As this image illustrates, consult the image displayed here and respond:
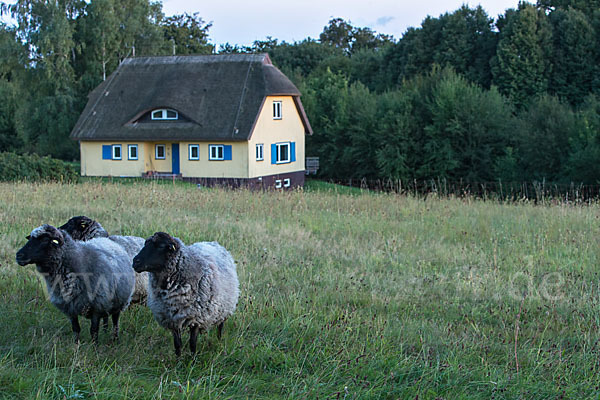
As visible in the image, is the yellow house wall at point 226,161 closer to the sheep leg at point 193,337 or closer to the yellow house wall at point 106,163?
the yellow house wall at point 106,163

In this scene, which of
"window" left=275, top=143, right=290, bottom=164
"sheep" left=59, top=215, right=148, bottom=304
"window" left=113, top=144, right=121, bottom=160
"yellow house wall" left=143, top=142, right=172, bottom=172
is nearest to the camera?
"sheep" left=59, top=215, right=148, bottom=304

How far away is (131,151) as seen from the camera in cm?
3994

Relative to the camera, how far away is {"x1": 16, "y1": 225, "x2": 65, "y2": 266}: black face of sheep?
19.6ft

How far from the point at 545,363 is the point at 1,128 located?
58.1 meters

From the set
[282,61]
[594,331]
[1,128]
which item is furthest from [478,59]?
[594,331]

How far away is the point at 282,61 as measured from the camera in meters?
74.7

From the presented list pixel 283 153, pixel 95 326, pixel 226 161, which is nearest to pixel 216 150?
pixel 226 161

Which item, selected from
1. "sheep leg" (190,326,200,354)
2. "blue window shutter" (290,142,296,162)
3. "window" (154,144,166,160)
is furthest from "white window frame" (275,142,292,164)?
"sheep leg" (190,326,200,354)

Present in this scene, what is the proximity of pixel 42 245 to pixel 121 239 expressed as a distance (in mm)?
1438

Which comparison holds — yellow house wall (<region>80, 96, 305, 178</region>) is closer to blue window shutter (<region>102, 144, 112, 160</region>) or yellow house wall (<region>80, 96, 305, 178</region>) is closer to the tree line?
blue window shutter (<region>102, 144, 112, 160</region>)

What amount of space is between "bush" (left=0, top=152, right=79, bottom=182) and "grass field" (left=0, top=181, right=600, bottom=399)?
14.6 metres

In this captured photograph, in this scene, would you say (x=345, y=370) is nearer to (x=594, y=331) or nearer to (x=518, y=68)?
(x=594, y=331)

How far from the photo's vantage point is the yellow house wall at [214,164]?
37719 mm

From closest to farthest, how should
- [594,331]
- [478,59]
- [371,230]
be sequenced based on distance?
[594,331]
[371,230]
[478,59]
